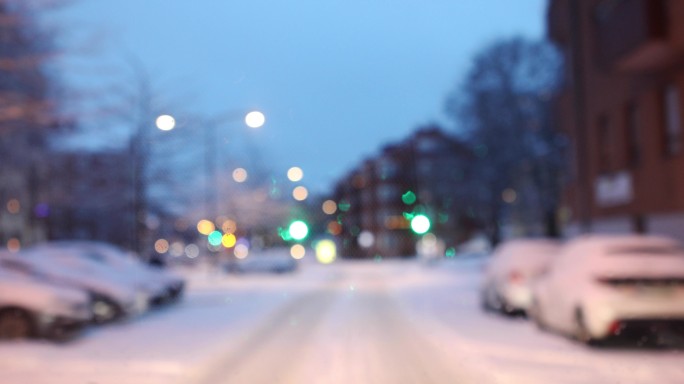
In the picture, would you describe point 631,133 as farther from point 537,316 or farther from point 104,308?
point 104,308

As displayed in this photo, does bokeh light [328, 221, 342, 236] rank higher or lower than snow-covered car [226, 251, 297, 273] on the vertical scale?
higher

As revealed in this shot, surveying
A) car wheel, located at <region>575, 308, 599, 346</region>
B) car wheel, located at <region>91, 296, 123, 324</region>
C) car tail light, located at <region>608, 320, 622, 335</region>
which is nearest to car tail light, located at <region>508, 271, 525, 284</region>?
car wheel, located at <region>575, 308, 599, 346</region>

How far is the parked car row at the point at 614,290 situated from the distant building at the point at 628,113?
6239mm

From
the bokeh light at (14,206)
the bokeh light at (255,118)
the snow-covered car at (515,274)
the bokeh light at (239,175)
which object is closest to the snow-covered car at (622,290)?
the snow-covered car at (515,274)

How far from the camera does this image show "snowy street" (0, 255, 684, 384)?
1098 centimetres

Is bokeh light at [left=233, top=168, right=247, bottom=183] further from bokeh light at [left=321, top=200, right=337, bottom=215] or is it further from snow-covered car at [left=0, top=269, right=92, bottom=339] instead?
snow-covered car at [left=0, top=269, right=92, bottom=339]

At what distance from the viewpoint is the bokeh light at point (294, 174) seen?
5791cm

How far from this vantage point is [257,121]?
91.2ft

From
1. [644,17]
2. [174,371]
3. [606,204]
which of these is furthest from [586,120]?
[174,371]

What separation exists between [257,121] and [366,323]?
430 inches

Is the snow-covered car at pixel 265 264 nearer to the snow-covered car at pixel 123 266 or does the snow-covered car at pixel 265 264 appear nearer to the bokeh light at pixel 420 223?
the bokeh light at pixel 420 223

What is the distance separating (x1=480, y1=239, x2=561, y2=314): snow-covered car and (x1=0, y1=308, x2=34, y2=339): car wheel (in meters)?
9.20

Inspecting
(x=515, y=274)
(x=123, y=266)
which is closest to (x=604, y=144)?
(x=515, y=274)

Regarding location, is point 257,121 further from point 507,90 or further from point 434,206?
point 434,206
